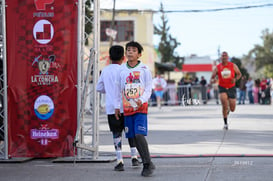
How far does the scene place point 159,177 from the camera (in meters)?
8.26

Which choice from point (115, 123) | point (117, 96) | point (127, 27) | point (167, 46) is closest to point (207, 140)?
point (115, 123)

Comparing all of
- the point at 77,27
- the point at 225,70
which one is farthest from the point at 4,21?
the point at 225,70

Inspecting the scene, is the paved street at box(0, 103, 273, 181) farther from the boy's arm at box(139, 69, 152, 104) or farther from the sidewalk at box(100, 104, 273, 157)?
the boy's arm at box(139, 69, 152, 104)

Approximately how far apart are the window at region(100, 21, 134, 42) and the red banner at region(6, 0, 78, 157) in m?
39.1

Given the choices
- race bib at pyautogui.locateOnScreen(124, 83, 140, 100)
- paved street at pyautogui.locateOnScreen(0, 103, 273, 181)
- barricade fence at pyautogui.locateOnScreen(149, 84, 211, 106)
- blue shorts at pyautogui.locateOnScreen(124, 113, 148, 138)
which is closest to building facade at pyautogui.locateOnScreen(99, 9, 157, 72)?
barricade fence at pyautogui.locateOnScreen(149, 84, 211, 106)

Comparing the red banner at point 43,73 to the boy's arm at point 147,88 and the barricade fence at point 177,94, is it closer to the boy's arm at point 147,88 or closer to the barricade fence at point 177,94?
the boy's arm at point 147,88

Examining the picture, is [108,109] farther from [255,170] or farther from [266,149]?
[266,149]

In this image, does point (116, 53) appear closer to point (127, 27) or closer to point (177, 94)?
point (177, 94)

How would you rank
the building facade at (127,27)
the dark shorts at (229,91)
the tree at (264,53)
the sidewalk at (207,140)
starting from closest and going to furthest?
the sidewalk at (207,140) < the dark shorts at (229,91) < the building facade at (127,27) < the tree at (264,53)

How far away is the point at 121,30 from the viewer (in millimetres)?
49719

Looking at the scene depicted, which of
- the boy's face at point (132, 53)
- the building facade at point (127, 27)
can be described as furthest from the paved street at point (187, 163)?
the building facade at point (127, 27)

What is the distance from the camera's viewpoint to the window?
49.5m

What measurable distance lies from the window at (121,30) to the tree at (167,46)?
40975mm

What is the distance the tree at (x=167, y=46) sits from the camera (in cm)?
9319
